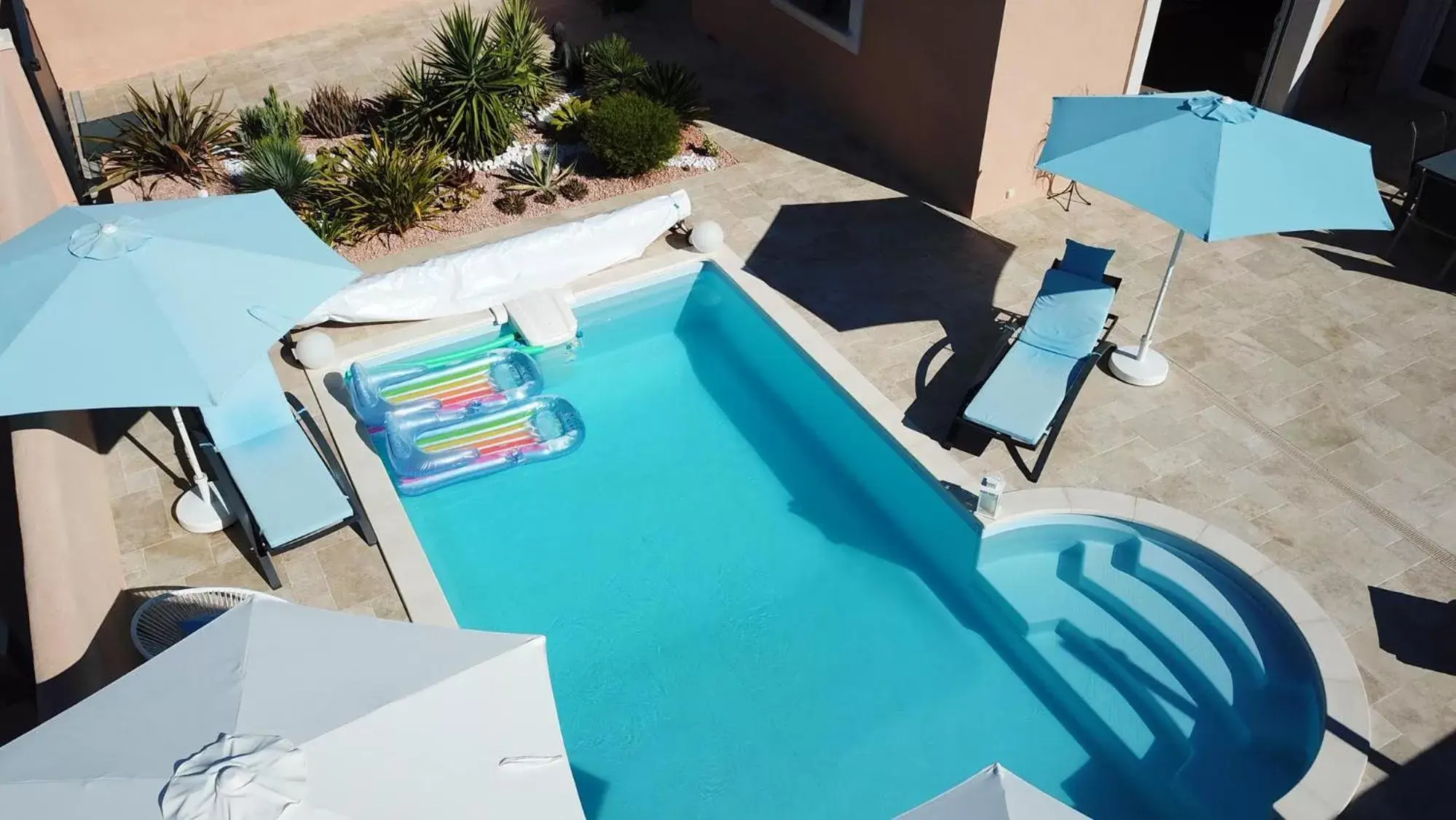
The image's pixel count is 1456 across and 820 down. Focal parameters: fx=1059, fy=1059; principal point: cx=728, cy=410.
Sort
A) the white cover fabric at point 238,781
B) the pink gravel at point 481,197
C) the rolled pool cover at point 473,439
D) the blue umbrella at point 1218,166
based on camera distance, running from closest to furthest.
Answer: the white cover fabric at point 238,781 → the blue umbrella at point 1218,166 → the rolled pool cover at point 473,439 → the pink gravel at point 481,197

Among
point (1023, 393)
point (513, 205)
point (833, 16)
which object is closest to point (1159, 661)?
point (1023, 393)

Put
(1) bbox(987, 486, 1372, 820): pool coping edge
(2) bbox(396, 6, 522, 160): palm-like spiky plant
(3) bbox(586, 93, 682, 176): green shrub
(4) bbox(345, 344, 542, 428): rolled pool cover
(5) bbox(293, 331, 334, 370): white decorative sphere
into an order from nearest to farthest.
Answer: (1) bbox(987, 486, 1372, 820): pool coping edge < (4) bbox(345, 344, 542, 428): rolled pool cover < (5) bbox(293, 331, 334, 370): white decorative sphere < (3) bbox(586, 93, 682, 176): green shrub < (2) bbox(396, 6, 522, 160): palm-like spiky plant

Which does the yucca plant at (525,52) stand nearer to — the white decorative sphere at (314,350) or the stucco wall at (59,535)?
the white decorative sphere at (314,350)

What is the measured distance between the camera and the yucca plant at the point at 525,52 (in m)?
13.4

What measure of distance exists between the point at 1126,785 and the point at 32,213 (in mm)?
10232

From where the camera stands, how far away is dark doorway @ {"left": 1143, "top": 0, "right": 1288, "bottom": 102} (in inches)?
577

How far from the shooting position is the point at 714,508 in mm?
9656

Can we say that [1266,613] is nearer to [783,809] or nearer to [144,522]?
[783,809]

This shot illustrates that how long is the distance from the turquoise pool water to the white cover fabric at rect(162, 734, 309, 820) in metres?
3.35

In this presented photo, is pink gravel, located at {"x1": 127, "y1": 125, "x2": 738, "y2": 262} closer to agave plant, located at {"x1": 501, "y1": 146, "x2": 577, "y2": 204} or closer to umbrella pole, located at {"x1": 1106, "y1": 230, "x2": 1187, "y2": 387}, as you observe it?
agave plant, located at {"x1": 501, "y1": 146, "x2": 577, "y2": 204}

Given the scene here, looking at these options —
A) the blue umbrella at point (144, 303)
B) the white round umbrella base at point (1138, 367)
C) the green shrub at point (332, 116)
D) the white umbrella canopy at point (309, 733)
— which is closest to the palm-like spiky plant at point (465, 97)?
the green shrub at point (332, 116)

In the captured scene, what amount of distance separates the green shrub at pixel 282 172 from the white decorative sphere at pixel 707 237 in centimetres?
437

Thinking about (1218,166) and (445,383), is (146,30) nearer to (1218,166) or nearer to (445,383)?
(445,383)

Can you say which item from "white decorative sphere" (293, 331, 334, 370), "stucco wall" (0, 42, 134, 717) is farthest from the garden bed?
"stucco wall" (0, 42, 134, 717)
